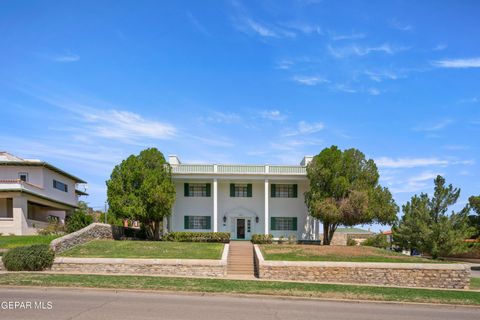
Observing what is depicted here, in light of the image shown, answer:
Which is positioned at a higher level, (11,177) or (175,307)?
(11,177)

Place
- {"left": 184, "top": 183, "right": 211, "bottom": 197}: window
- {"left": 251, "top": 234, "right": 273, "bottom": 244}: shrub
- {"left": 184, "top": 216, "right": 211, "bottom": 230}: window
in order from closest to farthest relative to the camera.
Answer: {"left": 251, "top": 234, "right": 273, "bottom": 244}: shrub < {"left": 184, "top": 216, "right": 211, "bottom": 230}: window < {"left": 184, "top": 183, "right": 211, "bottom": 197}: window

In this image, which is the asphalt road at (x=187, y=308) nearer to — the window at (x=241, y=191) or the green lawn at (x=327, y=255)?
the green lawn at (x=327, y=255)

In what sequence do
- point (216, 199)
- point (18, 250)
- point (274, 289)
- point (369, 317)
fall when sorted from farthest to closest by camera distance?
point (216, 199) → point (18, 250) → point (274, 289) → point (369, 317)

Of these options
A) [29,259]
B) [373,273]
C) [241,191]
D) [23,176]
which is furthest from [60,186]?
[373,273]

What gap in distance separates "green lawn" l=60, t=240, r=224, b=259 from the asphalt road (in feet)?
30.3

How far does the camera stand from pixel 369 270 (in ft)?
69.6

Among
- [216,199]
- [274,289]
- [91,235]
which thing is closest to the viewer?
[274,289]

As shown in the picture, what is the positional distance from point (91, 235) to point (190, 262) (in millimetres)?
10327

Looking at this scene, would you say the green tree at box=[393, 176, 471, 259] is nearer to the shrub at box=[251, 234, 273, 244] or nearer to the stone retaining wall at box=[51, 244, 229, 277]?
the shrub at box=[251, 234, 273, 244]

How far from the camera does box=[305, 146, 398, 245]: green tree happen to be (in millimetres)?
31859

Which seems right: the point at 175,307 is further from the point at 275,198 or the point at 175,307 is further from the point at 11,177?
the point at 11,177

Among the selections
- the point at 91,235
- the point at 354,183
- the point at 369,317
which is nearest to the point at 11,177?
the point at 91,235

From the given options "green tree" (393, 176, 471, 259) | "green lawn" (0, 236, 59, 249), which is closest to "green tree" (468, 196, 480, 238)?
"green tree" (393, 176, 471, 259)

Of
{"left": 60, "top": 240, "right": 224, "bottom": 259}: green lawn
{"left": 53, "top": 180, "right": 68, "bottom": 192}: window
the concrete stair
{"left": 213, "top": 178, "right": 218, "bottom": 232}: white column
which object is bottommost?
the concrete stair
